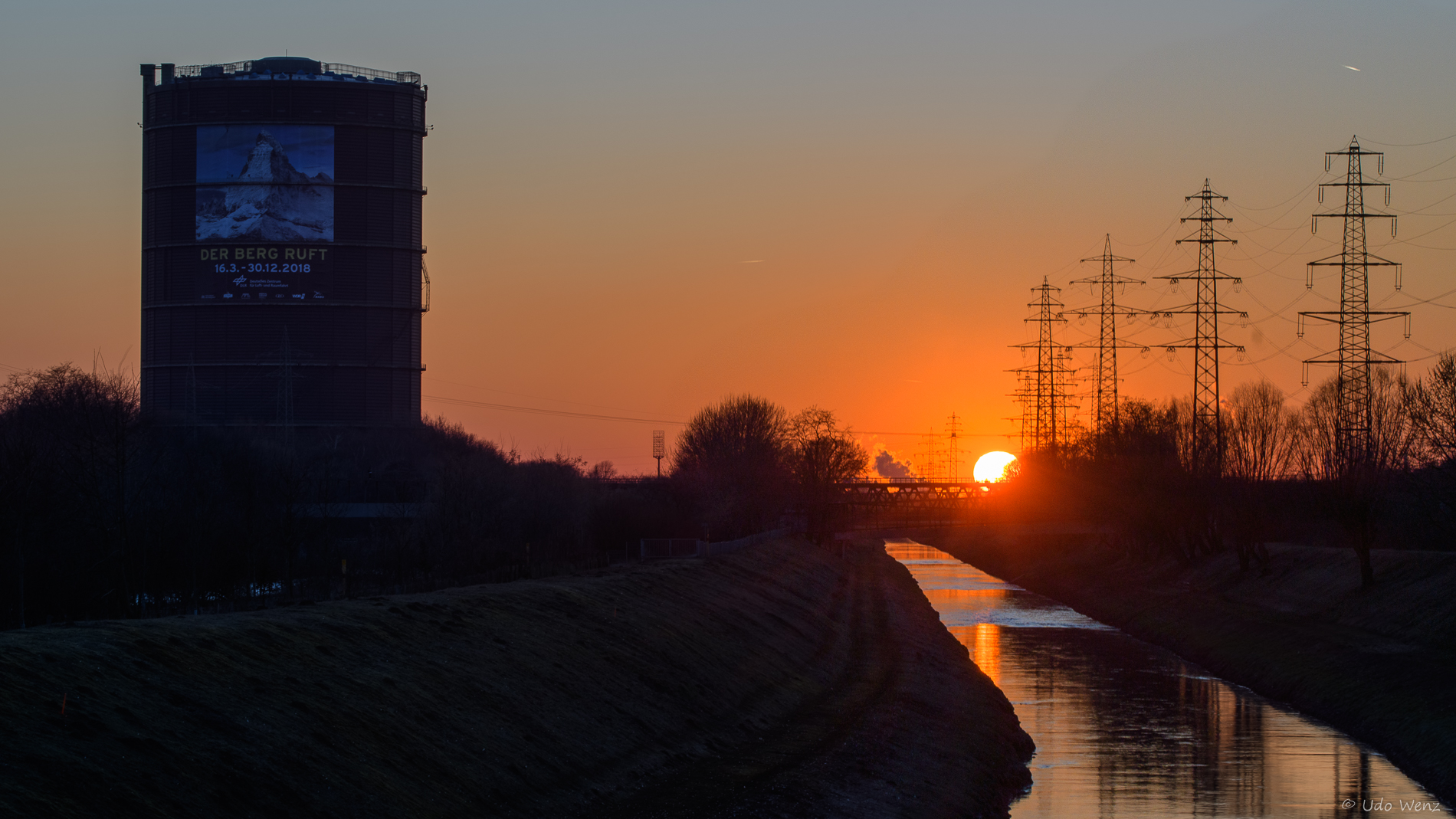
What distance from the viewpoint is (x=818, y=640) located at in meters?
52.2

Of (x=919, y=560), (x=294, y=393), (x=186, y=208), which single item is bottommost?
(x=919, y=560)

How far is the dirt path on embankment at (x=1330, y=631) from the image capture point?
37531mm

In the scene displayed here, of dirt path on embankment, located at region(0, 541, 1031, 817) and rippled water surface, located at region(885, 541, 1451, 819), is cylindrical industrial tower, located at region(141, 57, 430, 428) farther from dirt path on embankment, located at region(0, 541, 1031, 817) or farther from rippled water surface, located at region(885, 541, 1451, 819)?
dirt path on embankment, located at region(0, 541, 1031, 817)

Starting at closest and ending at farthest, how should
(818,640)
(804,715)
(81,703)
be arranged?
1. (81,703)
2. (804,715)
3. (818,640)

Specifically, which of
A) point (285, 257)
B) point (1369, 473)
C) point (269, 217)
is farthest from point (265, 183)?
point (1369, 473)

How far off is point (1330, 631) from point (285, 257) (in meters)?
103

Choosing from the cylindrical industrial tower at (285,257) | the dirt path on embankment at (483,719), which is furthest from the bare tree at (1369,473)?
the cylindrical industrial tower at (285,257)

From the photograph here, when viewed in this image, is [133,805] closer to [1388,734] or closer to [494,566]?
[1388,734]

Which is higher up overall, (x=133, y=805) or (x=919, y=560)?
(x=133, y=805)

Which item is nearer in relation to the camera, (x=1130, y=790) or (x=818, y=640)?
(x=1130, y=790)

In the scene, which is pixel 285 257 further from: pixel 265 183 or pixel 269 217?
pixel 265 183

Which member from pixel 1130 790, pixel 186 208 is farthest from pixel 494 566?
pixel 186 208

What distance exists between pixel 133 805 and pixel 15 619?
25.4 metres

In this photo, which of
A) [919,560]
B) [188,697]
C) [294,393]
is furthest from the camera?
[919,560]
